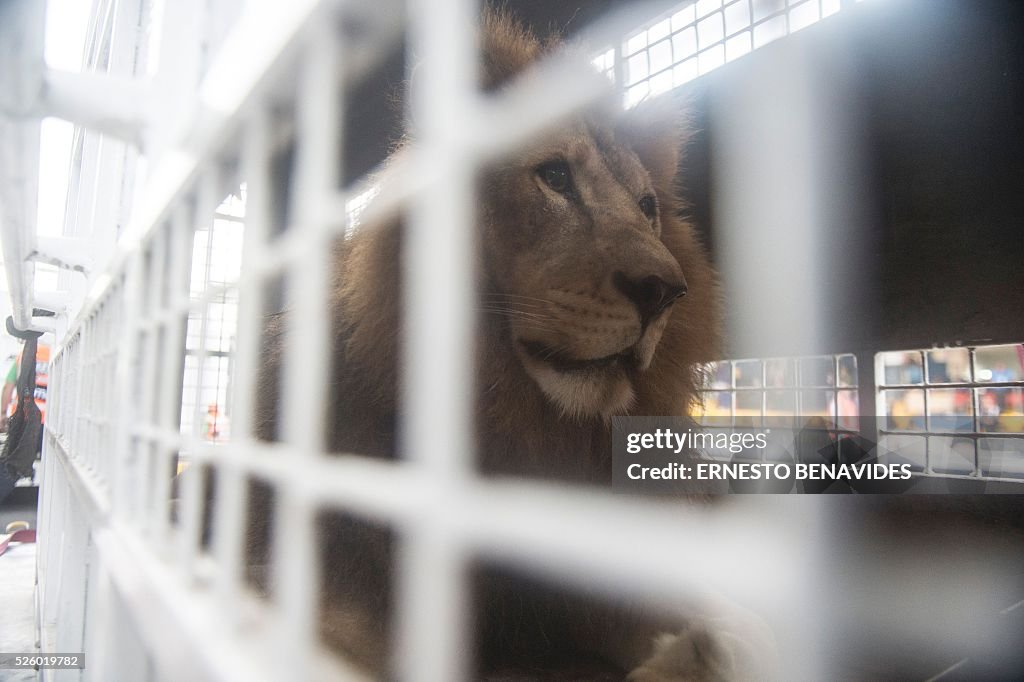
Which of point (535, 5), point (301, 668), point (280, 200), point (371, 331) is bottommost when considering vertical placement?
point (301, 668)

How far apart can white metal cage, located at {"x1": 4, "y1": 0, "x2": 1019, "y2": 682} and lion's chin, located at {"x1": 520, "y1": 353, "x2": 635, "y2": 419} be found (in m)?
0.14

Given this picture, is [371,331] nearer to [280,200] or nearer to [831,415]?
[280,200]

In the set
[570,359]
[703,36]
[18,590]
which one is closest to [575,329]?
[570,359]

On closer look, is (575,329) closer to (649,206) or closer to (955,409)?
(649,206)

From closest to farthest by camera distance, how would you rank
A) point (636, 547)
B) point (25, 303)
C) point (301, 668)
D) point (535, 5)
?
point (636, 547) → point (301, 668) → point (535, 5) → point (25, 303)

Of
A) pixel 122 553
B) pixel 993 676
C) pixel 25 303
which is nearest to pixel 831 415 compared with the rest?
pixel 993 676

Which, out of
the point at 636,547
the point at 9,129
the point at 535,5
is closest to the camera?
the point at 636,547

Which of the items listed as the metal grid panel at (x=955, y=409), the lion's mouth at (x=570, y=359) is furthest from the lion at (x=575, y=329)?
the metal grid panel at (x=955, y=409)

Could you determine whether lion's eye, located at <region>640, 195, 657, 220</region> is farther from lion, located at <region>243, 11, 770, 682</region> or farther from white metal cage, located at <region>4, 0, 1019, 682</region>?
white metal cage, located at <region>4, 0, 1019, 682</region>

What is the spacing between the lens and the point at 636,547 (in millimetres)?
232

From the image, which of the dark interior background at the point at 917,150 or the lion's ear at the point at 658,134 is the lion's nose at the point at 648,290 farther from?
the lion's ear at the point at 658,134

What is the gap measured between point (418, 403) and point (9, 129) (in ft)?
4.12

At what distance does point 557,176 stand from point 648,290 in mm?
167

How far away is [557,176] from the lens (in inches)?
26.4
